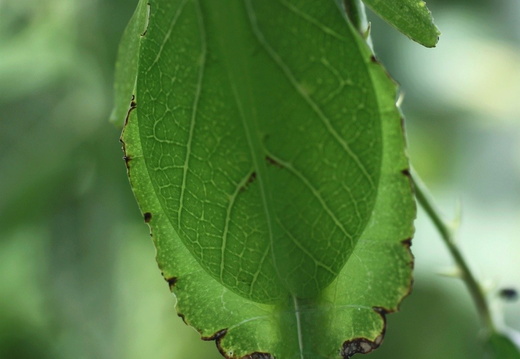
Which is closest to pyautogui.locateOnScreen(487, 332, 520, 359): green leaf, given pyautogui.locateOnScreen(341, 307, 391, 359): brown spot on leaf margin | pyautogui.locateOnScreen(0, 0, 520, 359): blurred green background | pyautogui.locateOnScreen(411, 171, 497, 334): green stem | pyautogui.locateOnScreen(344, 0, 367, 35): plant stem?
pyautogui.locateOnScreen(411, 171, 497, 334): green stem

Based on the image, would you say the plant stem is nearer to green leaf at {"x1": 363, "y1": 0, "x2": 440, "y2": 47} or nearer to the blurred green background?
green leaf at {"x1": 363, "y1": 0, "x2": 440, "y2": 47}

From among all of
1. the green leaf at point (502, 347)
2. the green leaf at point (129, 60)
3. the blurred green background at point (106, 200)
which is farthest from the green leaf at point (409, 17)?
the blurred green background at point (106, 200)

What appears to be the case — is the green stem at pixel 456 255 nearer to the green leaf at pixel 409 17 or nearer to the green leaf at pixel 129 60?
the green leaf at pixel 409 17

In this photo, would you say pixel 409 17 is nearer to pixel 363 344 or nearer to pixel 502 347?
pixel 363 344

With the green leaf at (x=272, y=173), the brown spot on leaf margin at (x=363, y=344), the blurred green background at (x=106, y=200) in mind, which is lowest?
the blurred green background at (x=106, y=200)

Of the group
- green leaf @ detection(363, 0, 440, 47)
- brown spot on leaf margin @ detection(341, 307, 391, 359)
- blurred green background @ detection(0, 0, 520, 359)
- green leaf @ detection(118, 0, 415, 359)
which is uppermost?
green leaf @ detection(363, 0, 440, 47)
